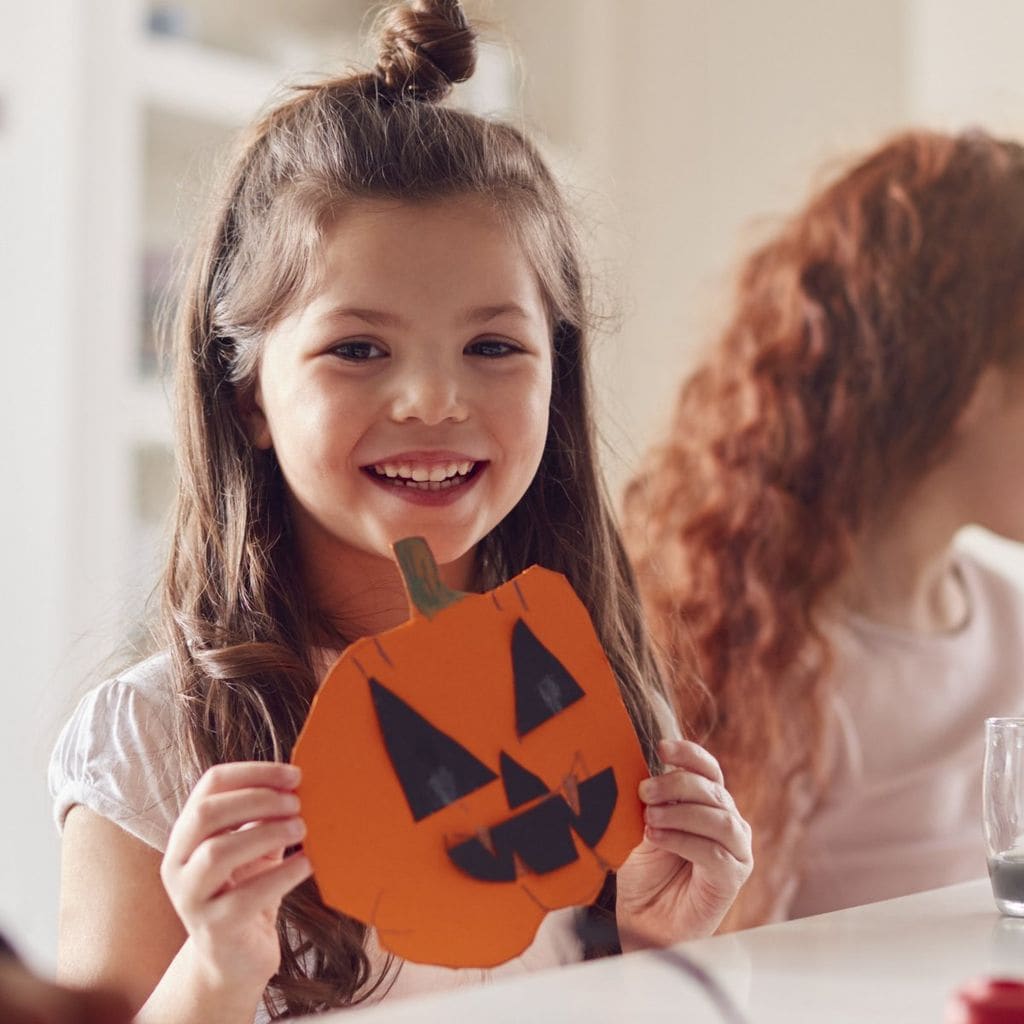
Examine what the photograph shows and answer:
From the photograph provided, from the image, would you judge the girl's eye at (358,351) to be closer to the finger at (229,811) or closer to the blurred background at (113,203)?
the finger at (229,811)

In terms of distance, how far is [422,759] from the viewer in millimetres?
656

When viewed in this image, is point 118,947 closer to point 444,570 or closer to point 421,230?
point 444,570

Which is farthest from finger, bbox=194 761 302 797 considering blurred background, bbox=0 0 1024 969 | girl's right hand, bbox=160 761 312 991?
blurred background, bbox=0 0 1024 969

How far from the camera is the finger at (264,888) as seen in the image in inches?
25.1

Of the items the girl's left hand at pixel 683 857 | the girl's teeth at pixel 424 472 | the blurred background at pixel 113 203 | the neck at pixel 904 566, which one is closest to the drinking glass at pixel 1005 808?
the girl's left hand at pixel 683 857

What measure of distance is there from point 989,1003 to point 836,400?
0.97m

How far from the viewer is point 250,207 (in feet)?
3.18

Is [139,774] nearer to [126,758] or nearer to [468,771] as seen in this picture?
[126,758]

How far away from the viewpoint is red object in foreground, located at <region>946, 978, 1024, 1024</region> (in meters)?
0.49

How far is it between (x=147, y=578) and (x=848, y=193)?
0.83 m

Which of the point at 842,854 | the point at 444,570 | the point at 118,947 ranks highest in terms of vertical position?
the point at 444,570

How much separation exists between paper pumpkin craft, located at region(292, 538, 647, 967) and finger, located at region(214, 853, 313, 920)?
12 mm

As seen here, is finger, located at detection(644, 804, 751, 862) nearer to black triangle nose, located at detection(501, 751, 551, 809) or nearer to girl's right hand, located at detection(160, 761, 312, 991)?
black triangle nose, located at detection(501, 751, 551, 809)

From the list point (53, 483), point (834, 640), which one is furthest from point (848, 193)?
point (53, 483)
